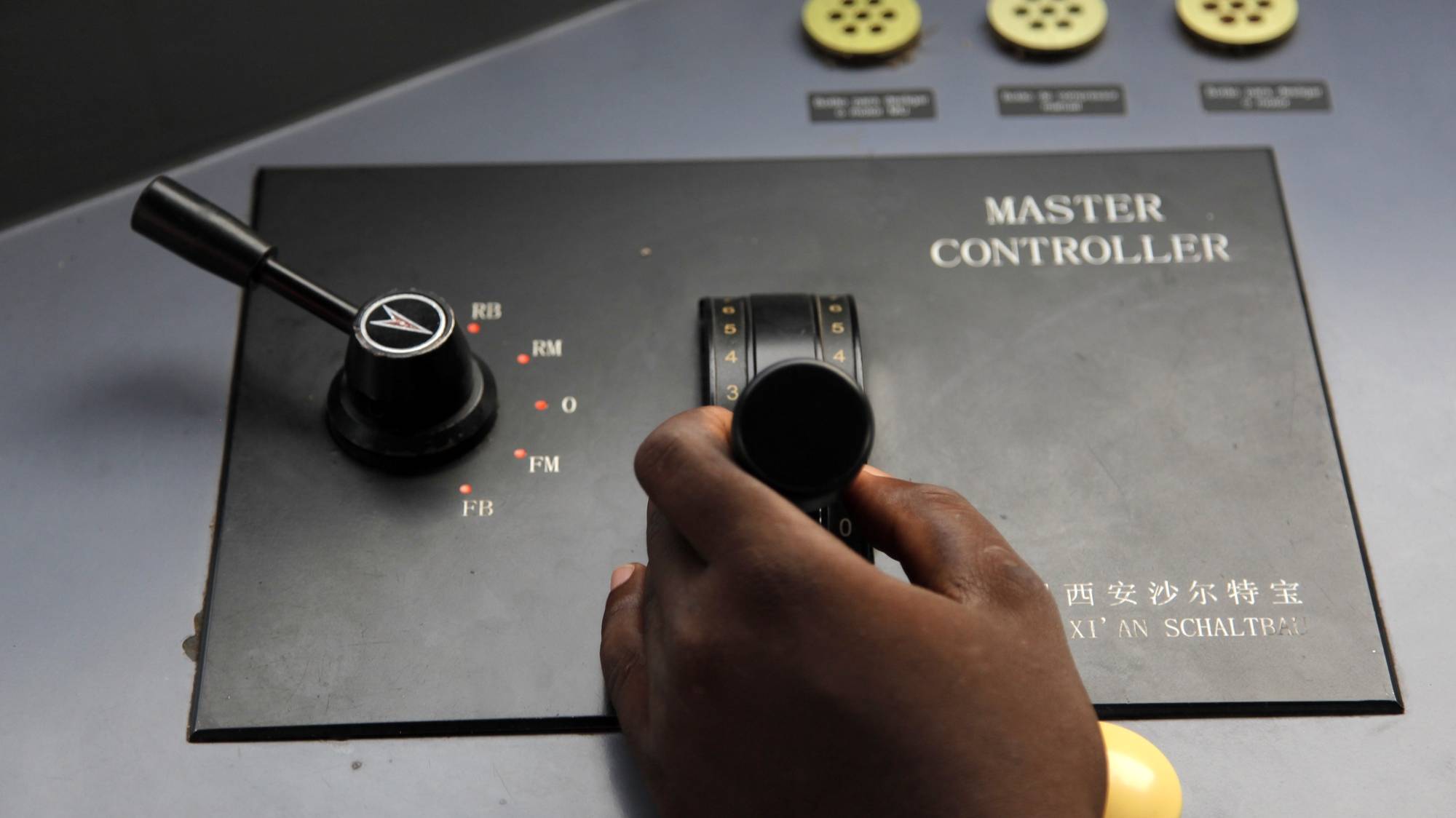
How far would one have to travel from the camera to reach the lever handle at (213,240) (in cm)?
93

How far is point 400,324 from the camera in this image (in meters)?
0.87

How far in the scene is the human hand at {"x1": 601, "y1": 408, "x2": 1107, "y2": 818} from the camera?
65 centimetres

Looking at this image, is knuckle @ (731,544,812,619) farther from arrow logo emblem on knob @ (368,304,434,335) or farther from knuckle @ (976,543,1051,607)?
arrow logo emblem on knob @ (368,304,434,335)

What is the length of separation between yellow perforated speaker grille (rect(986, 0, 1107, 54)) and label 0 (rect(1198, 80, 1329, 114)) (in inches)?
4.6

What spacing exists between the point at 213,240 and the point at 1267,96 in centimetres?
93

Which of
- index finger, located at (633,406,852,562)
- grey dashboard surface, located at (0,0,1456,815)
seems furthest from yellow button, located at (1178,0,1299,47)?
index finger, located at (633,406,852,562)

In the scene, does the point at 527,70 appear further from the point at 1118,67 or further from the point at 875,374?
the point at 1118,67

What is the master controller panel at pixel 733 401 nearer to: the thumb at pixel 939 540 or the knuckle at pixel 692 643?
the thumb at pixel 939 540

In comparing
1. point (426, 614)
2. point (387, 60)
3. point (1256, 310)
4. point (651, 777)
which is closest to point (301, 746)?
point (426, 614)

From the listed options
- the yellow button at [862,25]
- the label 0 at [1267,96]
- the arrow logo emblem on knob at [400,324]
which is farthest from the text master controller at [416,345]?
the label 0 at [1267,96]

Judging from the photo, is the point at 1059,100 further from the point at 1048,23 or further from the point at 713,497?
the point at 713,497

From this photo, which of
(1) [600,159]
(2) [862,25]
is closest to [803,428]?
(1) [600,159]

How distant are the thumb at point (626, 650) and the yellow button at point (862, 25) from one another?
551 millimetres

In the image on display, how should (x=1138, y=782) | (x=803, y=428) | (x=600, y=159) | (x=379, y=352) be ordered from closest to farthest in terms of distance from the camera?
(x=803, y=428)
(x=1138, y=782)
(x=379, y=352)
(x=600, y=159)
